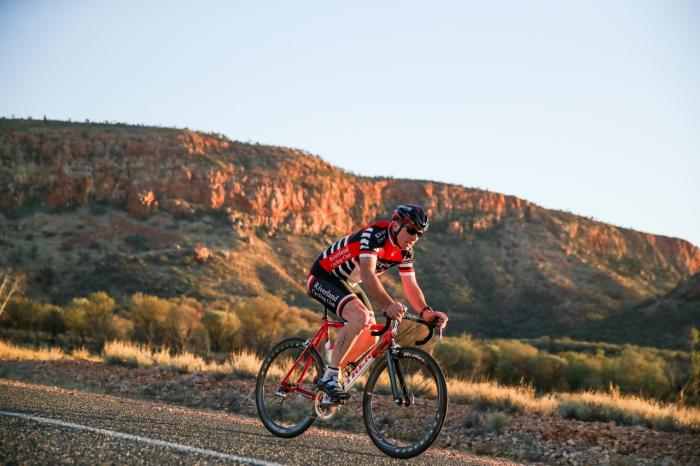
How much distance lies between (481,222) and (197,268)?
4246cm

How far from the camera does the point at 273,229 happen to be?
6981 cm

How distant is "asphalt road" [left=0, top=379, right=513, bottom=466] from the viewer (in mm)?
4289

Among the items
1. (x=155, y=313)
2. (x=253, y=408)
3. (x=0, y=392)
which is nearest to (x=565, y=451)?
(x=253, y=408)

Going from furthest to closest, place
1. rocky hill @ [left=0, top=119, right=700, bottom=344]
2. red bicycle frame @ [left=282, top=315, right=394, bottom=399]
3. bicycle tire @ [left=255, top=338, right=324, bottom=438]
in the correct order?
rocky hill @ [left=0, top=119, right=700, bottom=344], bicycle tire @ [left=255, top=338, right=324, bottom=438], red bicycle frame @ [left=282, top=315, right=394, bottom=399]

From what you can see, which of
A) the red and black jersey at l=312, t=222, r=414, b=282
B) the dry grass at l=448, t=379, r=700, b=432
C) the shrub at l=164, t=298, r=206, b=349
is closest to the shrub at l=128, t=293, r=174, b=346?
the shrub at l=164, t=298, r=206, b=349

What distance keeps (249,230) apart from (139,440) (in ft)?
204

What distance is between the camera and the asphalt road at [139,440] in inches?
169

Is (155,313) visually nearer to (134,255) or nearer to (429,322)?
(134,255)

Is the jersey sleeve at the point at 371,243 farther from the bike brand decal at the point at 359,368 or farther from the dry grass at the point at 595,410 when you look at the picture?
the dry grass at the point at 595,410

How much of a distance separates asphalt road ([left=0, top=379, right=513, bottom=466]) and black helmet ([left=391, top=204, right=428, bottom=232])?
2.09 metres

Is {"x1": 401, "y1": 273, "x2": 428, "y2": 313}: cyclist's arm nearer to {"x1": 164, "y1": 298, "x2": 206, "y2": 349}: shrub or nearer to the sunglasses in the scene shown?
the sunglasses

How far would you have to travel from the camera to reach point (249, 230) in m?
66.4

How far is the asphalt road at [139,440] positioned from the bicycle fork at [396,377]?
0.53 metres

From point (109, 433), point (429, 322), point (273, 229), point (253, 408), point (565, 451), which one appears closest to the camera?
point (109, 433)
